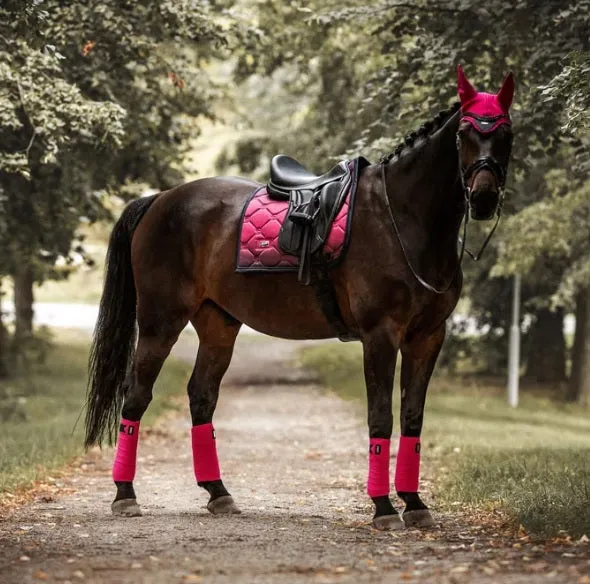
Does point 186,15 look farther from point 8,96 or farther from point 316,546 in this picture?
point 316,546

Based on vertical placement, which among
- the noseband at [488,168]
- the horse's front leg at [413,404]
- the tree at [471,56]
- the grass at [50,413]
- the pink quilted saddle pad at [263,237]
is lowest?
the grass at [50,413]

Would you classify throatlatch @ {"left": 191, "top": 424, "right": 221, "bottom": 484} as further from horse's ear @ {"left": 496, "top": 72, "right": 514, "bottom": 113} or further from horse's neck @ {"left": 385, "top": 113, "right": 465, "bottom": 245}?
horse's ear @ {"left": 496, "top": 72, "right": 514, "bottom": 113}

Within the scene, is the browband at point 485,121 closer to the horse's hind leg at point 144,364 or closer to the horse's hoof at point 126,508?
the horse's hind leg at point 144,364

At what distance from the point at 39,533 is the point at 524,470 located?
451cm

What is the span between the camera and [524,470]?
9.52 metres

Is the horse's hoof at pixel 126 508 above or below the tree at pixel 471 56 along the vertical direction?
below

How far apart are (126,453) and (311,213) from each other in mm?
2245

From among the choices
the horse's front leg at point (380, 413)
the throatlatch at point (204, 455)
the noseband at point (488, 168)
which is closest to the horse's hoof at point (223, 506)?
the throatlatch at point (204, 455)

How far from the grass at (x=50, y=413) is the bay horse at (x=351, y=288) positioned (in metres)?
1.48

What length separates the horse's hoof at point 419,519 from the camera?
7.12 meters

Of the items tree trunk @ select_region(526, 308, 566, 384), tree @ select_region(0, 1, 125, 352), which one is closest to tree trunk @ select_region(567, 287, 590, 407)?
tree trunk @ select_region(526, 308, 566, 384)

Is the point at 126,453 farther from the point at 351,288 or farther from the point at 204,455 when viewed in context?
the point at 351,288

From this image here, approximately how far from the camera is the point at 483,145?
6531mm

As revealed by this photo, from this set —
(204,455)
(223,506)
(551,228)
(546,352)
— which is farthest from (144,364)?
(546,352)
